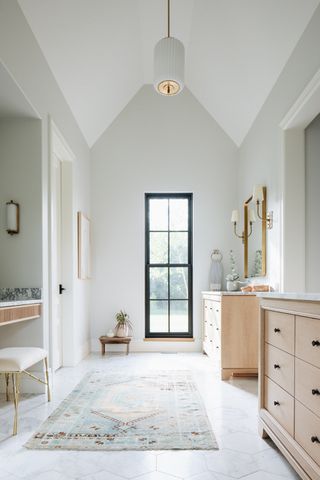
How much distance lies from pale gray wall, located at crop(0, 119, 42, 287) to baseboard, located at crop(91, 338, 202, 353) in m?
2.26

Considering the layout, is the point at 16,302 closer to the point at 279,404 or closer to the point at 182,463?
the point at 182,463

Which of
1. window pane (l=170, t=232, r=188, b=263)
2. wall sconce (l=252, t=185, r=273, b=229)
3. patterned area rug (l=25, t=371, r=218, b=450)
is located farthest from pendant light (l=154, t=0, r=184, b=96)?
patterned area rug (l=25, t=371, r=218, b=450)

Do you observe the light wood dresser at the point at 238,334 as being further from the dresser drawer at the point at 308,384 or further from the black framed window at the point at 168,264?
the dresser drawer at the point at 308,384

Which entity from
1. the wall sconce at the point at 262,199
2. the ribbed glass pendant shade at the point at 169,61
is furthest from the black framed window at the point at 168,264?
the ribbed glass pendant shade at the point at 169,61

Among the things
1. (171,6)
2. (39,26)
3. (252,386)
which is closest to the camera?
(39,26)

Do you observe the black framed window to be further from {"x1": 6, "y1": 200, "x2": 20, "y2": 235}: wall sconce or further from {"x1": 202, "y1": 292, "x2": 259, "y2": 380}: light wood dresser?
{"x1": 6, "y1": 200, "x2": 20, "y2": 235}: wall sconce

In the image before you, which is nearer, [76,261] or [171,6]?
[171,6]

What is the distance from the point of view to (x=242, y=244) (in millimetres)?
5242

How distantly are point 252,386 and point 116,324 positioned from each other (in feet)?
7.48

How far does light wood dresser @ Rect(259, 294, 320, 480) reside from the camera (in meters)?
1.67

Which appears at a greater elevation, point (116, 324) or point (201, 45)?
point (201, 45)

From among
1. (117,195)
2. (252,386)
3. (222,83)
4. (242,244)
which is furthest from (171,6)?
(252,386)

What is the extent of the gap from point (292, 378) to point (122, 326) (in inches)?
134

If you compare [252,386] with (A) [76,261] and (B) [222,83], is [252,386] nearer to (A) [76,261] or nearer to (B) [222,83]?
(A) [76,261]
